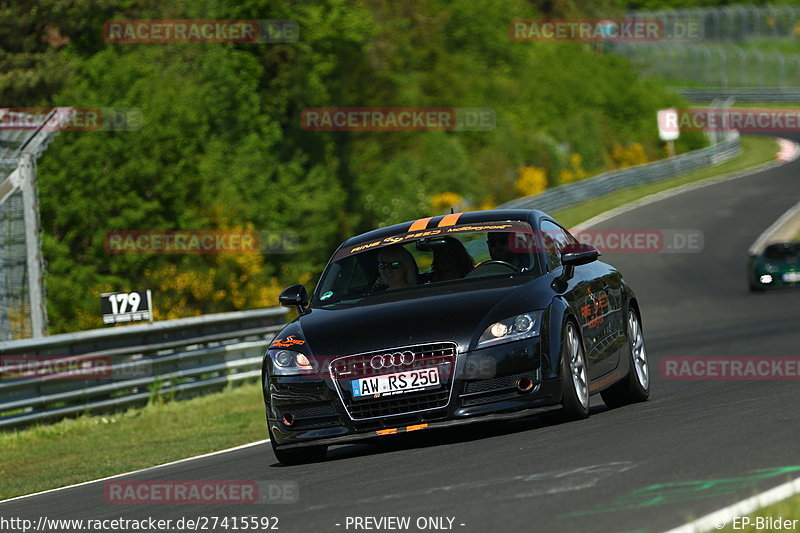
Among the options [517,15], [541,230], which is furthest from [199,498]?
[517,15]

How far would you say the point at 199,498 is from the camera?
8.59 metres

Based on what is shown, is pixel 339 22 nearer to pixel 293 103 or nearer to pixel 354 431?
pixel 293 103

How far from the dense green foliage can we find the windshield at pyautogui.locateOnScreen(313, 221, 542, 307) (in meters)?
30.1

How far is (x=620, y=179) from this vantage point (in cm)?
5847

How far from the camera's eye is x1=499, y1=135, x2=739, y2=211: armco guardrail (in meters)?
50.0

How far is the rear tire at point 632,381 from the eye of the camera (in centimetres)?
1184

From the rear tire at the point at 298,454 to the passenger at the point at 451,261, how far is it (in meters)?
1.53

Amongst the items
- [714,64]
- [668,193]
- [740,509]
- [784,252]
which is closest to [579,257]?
[740,509]

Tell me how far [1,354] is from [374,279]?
6.35 meters
